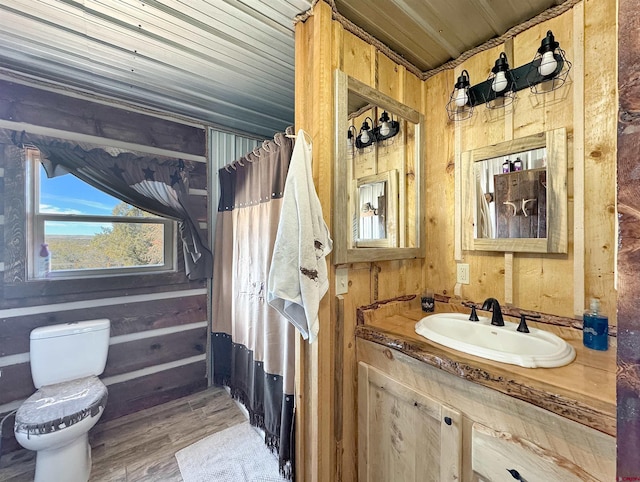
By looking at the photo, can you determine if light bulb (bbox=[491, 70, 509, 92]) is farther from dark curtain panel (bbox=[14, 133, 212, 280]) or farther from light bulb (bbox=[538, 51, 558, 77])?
dark curtain panel (bbox=[14, 133, 212, 280])

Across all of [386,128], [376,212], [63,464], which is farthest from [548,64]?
[63,464]

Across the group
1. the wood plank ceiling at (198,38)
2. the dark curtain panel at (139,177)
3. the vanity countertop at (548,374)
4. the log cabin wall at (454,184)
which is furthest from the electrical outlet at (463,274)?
the dark curtain panel at (139,177)

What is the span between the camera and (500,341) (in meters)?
1.20

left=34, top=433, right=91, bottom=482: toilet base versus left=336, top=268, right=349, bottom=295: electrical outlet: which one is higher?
left=336, top=268, right=349, bottom=295: electrical outlet

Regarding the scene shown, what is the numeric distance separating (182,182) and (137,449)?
1.98 m

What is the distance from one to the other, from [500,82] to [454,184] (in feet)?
1.77

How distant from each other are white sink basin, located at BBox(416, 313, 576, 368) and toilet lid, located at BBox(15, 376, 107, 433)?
1846 millimetres

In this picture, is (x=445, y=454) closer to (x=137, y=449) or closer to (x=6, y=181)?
(x=137, y=449)

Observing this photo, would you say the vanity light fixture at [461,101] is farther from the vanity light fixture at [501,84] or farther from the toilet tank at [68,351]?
the toilet tank at [68,351]

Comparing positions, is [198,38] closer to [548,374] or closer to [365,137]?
[365,137]

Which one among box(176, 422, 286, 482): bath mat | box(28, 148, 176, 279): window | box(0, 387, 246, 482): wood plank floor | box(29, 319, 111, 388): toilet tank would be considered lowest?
box(0, 387, 246, 482): wood plank floor

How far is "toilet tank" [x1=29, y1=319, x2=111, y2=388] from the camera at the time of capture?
1662mm

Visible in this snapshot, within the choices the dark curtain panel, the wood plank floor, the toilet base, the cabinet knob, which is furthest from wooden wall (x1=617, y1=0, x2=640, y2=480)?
the dark curtain panel

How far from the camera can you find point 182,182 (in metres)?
2.26
